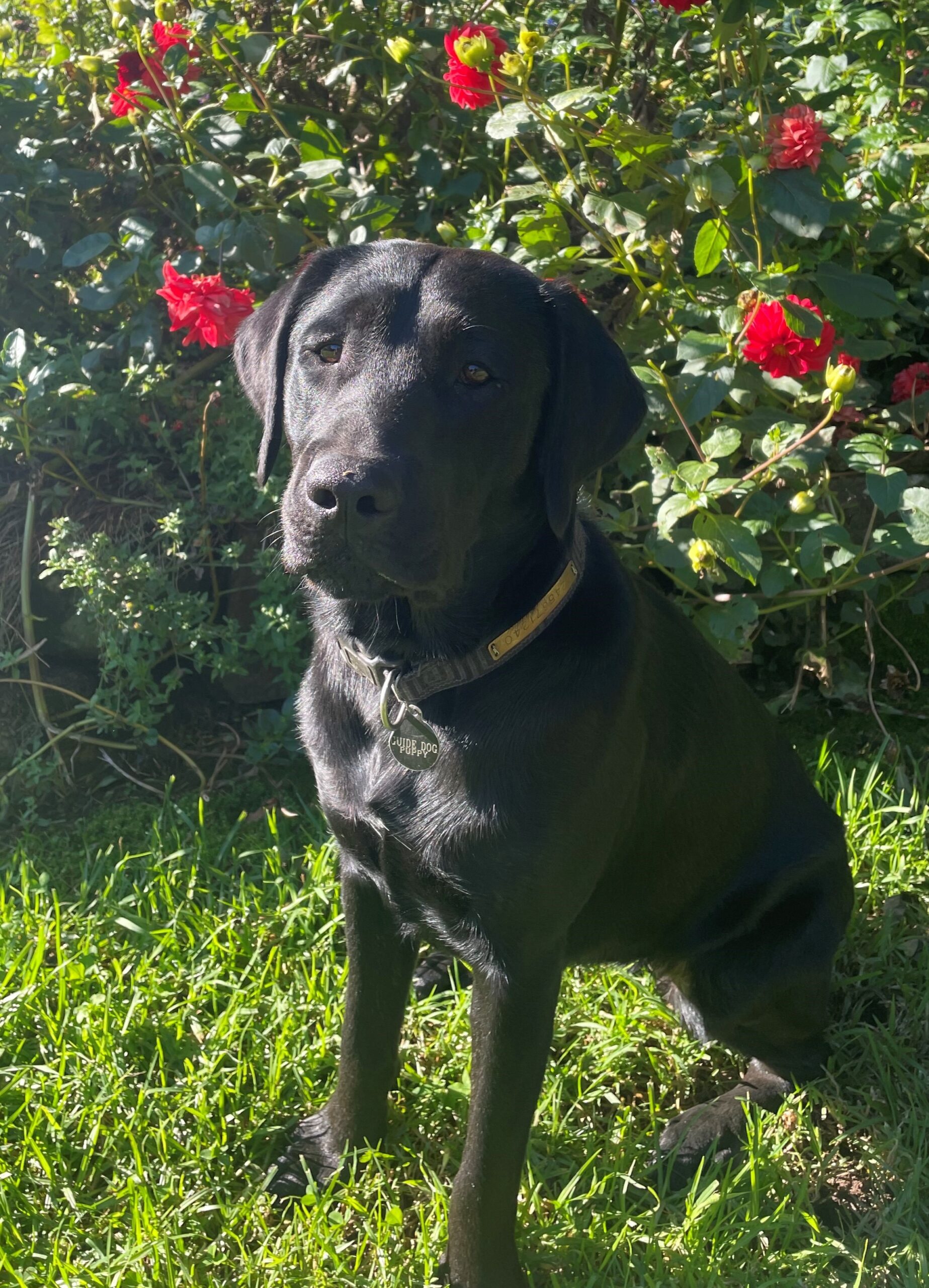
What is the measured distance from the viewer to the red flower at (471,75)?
2.14 meters

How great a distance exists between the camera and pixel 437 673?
169cm

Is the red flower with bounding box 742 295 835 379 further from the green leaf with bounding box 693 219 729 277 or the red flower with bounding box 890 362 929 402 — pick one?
the red flower with bounding box 890 362 929 402

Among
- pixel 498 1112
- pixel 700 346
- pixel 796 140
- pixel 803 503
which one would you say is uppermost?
pixel 796 140

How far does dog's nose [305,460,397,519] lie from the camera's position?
4.73 ft

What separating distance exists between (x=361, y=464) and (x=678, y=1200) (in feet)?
4.85

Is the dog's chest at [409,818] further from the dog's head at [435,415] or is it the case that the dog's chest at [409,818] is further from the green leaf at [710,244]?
the green leaf at [710,244]

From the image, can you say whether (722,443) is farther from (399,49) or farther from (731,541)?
(399,49)

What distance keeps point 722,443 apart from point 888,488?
35 centimetres

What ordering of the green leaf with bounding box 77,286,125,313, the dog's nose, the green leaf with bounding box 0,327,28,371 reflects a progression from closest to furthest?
the dog's nose, the green leaf with bounding box 0,327,28,371, the green leaf with bounding box 77,286,125,313

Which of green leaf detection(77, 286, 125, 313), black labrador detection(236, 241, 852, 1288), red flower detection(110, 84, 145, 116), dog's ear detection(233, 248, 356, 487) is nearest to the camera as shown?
black labrador detection(236, 241, 852, 1288)

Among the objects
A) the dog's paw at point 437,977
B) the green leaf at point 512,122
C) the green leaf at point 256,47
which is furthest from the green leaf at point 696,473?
the green leaf at point 256,47

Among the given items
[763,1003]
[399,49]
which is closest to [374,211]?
[399,49]

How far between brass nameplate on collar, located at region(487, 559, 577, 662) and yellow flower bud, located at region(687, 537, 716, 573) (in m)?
0.60

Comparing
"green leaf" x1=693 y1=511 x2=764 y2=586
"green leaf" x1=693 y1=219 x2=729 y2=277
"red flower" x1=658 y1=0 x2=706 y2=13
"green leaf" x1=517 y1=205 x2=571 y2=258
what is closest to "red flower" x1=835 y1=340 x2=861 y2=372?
"green leaf" x1=693 y1=219 x2=729 y2=277
